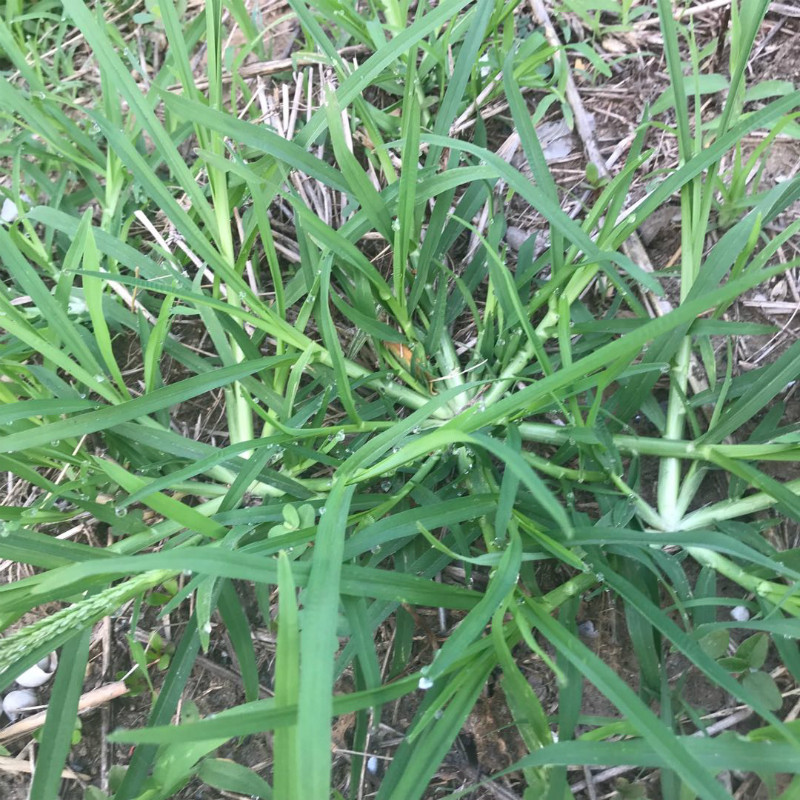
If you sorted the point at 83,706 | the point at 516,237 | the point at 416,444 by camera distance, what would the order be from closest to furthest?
the point at 416,444 < the point at 83,706 < the point at 516,237

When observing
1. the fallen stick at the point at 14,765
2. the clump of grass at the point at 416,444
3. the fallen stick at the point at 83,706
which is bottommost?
the fallen stick at the point at 14,765

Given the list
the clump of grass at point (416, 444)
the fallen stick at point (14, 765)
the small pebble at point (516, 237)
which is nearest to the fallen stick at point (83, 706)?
the fallen stick at point (14, 765)

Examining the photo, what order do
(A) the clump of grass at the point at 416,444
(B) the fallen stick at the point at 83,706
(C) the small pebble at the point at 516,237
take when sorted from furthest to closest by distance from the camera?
(C) the small pebble at the point at 516,237, (B) the fallen stick at the point at 83,706, (A) the clump of grass at the point at 416,444

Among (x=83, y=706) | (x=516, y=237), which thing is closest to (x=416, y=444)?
(x=516, y=237)

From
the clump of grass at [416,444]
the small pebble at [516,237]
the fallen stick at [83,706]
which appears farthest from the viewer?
the small pebble at [516,237]

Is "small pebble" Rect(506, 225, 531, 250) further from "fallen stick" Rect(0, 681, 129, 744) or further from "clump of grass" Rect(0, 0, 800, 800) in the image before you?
"fallen stick" Rect(0, 681, 129, 744)

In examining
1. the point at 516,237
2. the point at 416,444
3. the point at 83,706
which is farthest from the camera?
the point at 516,237

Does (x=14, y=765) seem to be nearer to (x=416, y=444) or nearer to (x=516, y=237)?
(x=416, y=444)

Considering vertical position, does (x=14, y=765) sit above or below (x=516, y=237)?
below

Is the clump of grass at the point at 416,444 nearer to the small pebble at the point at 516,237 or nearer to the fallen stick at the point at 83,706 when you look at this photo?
the small pebble at the point at 516,237
